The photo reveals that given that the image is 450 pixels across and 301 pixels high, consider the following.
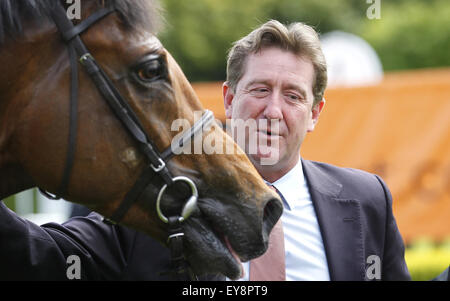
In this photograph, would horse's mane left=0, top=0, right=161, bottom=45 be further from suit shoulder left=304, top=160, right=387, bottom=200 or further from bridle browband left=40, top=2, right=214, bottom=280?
suit shoulder left=304, top=160, right=387, bottom=200

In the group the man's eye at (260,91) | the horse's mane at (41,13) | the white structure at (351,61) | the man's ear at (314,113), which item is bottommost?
the white structure at (351,61)

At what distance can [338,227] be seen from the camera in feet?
9.57

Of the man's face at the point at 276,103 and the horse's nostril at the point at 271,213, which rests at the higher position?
the man's face at the point at 276,103

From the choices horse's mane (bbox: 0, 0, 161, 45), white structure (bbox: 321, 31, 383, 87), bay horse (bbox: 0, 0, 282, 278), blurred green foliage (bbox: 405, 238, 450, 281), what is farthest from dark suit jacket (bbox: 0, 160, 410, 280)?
white structure (bbox: 321, 31, 383, 87)

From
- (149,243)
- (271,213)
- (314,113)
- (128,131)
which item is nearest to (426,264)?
(314,113)

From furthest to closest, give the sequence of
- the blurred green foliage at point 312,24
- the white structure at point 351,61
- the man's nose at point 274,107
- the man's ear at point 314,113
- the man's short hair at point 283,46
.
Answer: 1. the blurred green foliage at point 312,24
2. the white structure at point 351,61
3. the man's ear at point 314,113
4. the man's short hair at point 283,46
5. the man's nose at point 274,107

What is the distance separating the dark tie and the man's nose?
2.01 feet

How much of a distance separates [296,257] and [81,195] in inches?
44.3

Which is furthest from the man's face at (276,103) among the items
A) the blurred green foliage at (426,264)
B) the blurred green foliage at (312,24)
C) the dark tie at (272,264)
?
the blurred green foliage at (312,24)

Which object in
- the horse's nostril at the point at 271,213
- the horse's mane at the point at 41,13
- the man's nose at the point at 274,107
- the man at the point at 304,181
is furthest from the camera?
the man's nose at the point at 274,107

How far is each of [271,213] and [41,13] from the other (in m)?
1.25

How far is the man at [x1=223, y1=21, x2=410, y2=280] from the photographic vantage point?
9.36ft

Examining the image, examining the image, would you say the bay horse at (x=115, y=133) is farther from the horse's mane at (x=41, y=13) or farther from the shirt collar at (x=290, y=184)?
the shirt collar at (x=290, y=184)

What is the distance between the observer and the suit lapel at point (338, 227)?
111 inches
